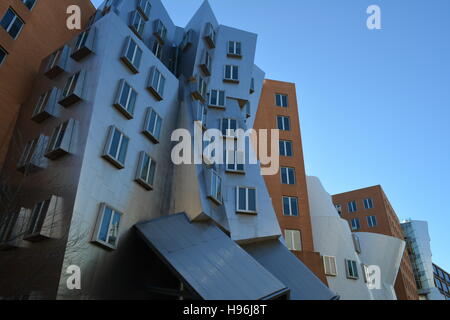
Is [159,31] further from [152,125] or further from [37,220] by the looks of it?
[37,220]

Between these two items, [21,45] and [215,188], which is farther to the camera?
[21,45]

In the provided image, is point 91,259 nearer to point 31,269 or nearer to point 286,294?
point 31,269

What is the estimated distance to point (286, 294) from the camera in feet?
64.3

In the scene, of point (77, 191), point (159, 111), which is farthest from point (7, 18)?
point (77, 191)

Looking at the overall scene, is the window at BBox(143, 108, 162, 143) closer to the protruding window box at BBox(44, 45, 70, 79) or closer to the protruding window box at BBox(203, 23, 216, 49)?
the protruding window box at BBox(44, 45, 70, 79)

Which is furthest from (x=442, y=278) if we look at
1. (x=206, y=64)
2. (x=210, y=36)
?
(x=210, y=36)

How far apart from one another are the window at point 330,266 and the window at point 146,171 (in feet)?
65.2

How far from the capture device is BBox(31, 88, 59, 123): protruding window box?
66.6ft

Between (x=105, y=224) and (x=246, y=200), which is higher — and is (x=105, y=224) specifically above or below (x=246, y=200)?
below

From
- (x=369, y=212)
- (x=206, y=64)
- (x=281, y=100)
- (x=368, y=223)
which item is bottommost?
(x=368, y=223)

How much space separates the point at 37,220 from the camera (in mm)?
16484

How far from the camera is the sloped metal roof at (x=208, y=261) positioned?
16062 mm

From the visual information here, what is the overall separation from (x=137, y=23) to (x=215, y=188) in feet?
43.7

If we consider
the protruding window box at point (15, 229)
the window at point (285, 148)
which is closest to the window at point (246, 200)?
the window at point (285, 148)
